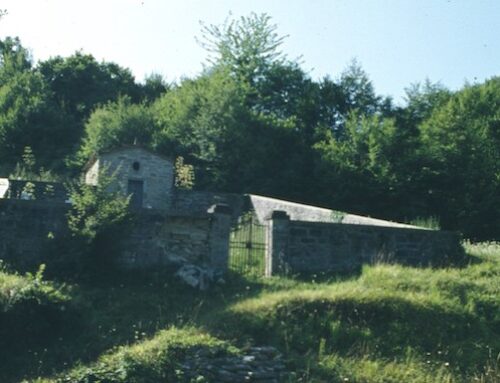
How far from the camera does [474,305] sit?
15.1 meters

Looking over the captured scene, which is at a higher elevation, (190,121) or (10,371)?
(190,121)

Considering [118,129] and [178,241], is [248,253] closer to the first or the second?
[178,241]

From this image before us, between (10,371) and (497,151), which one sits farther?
(497,151)

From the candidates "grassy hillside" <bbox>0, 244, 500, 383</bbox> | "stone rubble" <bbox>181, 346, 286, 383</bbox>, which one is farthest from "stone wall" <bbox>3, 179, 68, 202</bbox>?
"stone rubble" <bbox>181, 346, 286, 383</bbox>

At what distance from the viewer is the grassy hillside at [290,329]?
1223 cm

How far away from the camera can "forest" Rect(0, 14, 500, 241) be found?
29.2 m

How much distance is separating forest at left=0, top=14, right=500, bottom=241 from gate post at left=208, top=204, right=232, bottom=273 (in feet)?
39.9

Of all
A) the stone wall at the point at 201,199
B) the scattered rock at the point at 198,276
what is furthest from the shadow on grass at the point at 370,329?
the stone wall at the point at 201,199

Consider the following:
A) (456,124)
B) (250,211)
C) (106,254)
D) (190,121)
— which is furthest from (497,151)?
(106,254)

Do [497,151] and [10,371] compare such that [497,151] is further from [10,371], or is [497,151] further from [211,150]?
[10,371]

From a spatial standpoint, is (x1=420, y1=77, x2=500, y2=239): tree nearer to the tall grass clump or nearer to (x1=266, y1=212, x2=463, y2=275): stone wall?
(x1=266, y1=212, x2=463, y2=275): stone wall

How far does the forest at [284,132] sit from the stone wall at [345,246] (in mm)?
8850

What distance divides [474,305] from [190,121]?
20662 millimetres

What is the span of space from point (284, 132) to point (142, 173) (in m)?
7.90
